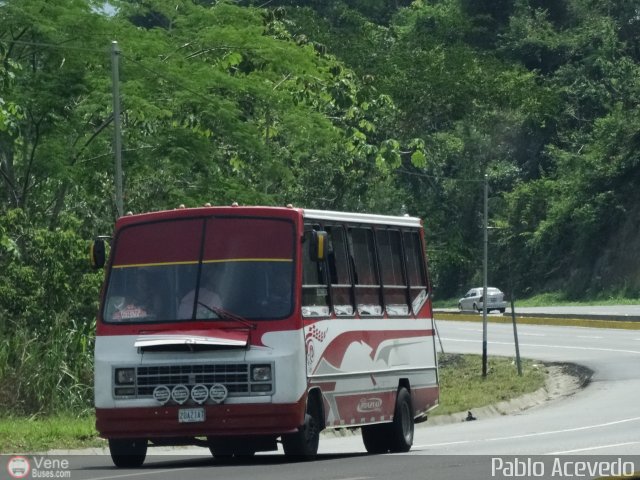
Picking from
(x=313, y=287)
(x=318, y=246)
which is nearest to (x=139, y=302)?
(x=313, y=287)

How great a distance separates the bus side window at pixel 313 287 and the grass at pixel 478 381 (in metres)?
12.4

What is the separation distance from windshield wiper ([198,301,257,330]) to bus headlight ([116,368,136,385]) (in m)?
1.07

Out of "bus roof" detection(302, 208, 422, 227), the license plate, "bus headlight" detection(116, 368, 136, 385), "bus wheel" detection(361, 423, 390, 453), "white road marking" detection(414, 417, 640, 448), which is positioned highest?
"bus roof" detection(302, 208, 422, 227)

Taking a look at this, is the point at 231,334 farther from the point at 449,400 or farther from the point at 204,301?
the point at 449,400

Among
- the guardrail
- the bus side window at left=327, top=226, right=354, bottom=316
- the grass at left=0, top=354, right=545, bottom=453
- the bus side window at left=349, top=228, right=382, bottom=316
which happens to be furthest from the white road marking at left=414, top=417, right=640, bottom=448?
the guardrail

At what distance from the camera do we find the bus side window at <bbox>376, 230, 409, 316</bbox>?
19375 mm

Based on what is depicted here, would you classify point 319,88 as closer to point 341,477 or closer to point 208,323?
point 208,323

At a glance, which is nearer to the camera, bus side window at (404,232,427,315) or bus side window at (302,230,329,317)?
bus side window at (302,230,329,317)

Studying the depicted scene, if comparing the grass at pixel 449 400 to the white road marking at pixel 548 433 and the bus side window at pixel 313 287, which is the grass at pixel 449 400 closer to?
the bus side window at pixel 313 287

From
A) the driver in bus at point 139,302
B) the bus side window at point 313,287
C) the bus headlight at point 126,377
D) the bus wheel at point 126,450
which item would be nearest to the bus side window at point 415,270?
the bus side window at point 313,287

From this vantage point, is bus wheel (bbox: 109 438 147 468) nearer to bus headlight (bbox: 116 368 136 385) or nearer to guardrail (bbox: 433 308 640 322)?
bus headlight (bbox: 116 368 136 385)

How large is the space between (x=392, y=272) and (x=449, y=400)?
1292 cm

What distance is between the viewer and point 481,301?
7238 centimetres

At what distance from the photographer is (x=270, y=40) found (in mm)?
32312
